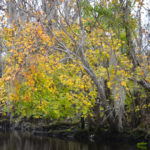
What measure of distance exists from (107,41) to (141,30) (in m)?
2.61

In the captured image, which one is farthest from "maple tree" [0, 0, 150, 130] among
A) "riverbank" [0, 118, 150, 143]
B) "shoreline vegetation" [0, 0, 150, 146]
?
"riverbank" [0, 118, 150, 143]

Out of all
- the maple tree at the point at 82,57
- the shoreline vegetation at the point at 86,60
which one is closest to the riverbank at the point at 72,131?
the shoreline vegetation at the point at 86,60

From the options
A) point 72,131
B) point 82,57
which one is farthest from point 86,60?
point 72,131

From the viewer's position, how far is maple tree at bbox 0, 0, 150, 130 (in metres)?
8.33

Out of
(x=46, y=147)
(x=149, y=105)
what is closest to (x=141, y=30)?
(x=149, y=105)

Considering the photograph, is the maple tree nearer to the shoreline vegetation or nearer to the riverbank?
the shoreline vegetation

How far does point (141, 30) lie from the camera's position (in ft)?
37.0

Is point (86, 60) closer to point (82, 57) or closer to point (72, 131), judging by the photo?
point (82, 57)

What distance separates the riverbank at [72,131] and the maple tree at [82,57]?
0.58m

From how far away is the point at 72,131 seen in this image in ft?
51.3

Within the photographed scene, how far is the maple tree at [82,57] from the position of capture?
8.33m

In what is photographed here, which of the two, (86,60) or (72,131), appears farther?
(72,131)

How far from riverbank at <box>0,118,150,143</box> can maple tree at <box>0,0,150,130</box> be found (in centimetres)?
58

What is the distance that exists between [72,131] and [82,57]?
765 cm
